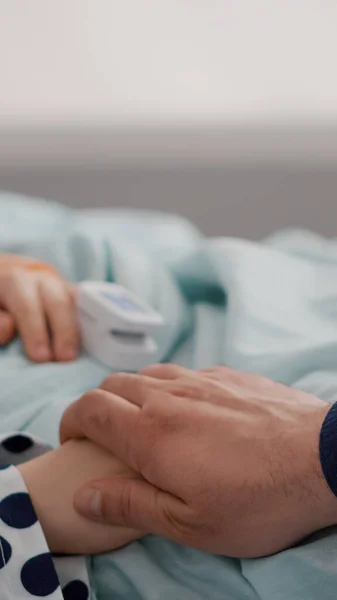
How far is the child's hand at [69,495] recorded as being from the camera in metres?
0.50

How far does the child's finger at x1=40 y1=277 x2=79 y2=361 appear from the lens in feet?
2.46

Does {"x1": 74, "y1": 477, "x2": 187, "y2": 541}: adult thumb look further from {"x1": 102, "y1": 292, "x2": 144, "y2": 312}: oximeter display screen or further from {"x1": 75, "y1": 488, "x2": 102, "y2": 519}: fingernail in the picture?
{"x1": 102, "y1": 292, "x2": 144, "y2": 312}: oximeter display screen

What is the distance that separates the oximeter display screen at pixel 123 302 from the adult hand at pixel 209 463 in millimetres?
213

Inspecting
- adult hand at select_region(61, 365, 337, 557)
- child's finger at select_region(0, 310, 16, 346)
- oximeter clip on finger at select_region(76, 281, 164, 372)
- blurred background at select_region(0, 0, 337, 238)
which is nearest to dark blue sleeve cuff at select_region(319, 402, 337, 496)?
adult hand at select_region(61, 365, 337, 557)

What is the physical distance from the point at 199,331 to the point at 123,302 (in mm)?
93

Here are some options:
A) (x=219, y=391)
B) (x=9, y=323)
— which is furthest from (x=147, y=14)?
(x=219, y=391)

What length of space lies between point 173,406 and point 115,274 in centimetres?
41

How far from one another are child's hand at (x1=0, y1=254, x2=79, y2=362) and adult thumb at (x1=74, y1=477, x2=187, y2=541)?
0.27m

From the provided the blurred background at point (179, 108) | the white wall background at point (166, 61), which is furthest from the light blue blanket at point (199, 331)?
the white wall background at point (166, 61)

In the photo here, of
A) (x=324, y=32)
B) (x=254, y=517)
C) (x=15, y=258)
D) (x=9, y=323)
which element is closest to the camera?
(x=254, y=517)

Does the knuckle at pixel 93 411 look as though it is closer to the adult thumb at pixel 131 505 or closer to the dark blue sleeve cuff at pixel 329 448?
the adult thumb at pixel 131 505

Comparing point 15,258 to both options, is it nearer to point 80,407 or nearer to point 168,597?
point 80,407

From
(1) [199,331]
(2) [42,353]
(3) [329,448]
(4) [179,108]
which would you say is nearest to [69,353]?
(2) [42,353]

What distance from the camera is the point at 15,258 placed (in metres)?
0.87
